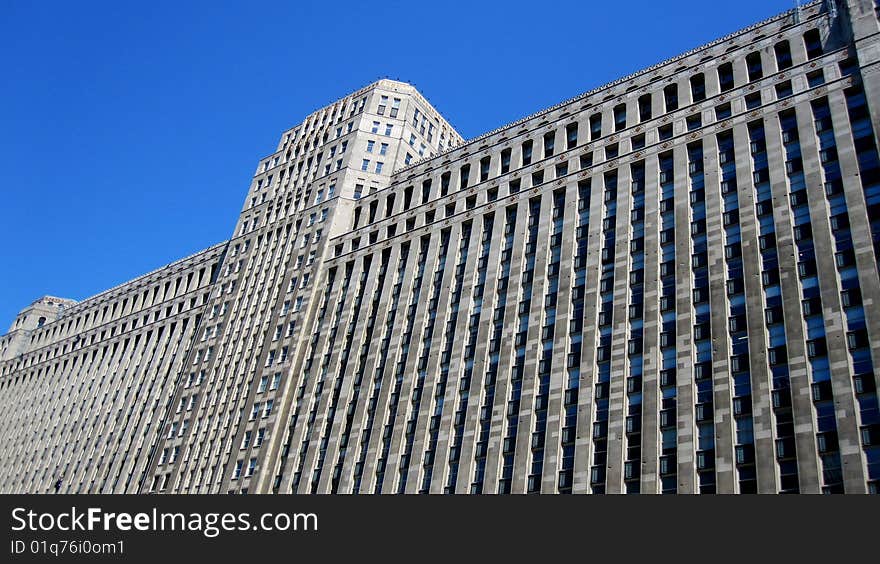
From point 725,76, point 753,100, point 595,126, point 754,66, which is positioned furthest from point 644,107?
point 753,100

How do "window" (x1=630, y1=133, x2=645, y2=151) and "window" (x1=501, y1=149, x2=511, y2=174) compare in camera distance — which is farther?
"window" (x1=501, y1=149, x2=511, y2=174)

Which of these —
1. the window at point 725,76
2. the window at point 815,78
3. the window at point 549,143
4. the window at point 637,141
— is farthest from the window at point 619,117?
the window at point 815,78

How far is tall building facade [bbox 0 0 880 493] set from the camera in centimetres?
5272

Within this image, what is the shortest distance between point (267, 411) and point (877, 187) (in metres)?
57.9

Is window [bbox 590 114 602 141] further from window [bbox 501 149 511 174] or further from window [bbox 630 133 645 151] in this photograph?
window [bbox 501 149 511 174]

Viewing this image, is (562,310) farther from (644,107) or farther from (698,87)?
(698,87)

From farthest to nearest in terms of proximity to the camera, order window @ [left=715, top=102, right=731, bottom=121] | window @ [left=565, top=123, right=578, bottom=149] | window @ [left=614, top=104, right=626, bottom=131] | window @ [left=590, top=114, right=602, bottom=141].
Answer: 1. window @ [left=565, top=123, right=578, bottom=149]
2. window @ [left=590, top=114, right=602, bottom=141]
3. window @ [left=614, top=104, right=626, bottom=131]
4. window @ [left=715, top=102, right=731, bottom=121]

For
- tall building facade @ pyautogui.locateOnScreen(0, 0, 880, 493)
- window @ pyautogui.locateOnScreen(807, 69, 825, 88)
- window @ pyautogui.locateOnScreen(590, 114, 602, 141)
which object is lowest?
tall building facade @ pyautogui.locateOnScreen(0, 0, 880, 493)

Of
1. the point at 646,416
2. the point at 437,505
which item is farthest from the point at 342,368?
the point at 437,505

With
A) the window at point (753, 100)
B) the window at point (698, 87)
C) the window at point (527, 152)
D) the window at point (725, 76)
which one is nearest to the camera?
the window at point (753, 100)

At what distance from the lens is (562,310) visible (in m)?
66.2

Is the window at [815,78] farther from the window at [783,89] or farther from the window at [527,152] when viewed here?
the window at [527,152]

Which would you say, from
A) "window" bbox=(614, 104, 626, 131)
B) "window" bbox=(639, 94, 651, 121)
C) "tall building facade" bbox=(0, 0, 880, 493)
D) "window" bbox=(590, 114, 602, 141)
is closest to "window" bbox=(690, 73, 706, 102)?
"tall building facade" bbox=(0, 0, 880, 493)

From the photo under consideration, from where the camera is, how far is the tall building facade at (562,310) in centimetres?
5272
